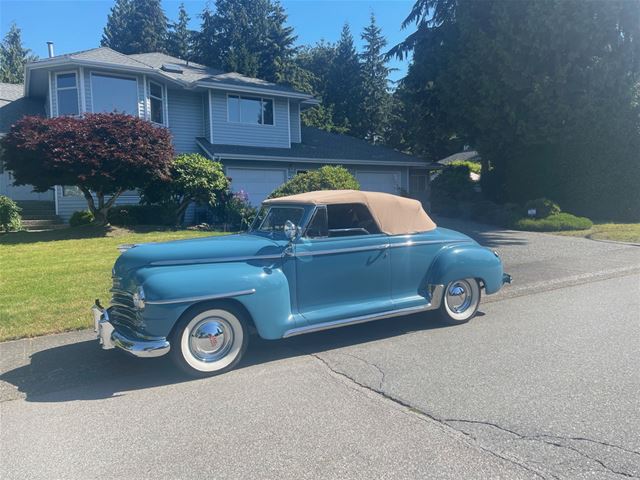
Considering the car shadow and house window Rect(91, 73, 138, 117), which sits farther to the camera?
house window Rect(91, 73, 138, 117)

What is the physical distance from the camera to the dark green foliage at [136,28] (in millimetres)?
47812

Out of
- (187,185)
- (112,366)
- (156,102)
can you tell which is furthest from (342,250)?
(156,102)

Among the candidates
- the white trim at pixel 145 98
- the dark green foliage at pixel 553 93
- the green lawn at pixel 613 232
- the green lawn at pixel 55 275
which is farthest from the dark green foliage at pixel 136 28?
the green lawn at pixel 613 232

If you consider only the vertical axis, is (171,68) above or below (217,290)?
above

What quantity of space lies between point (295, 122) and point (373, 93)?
19.7 m

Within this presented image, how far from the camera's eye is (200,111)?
2178 cm

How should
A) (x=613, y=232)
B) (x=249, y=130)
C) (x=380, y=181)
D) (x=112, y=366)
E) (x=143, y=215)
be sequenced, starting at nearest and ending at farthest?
(x=112, y=366) < (x=613, y=232) < (x=143, y=215) < (x=249, y=130) < (x=380, y=181)

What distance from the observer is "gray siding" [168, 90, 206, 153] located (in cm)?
2122

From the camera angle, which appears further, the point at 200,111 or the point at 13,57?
the point at 13,57

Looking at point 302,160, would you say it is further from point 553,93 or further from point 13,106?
point 13,106

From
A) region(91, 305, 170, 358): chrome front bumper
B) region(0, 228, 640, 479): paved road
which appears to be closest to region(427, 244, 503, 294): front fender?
region(0, 228, 640, 479): paved road

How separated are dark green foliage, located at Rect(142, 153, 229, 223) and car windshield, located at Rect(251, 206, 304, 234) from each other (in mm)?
10543

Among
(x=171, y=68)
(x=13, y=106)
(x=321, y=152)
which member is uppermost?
(x=171, y=68)

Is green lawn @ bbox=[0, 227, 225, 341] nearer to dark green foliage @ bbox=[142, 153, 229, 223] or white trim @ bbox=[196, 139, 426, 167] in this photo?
dark green foliage @ bbox=[142, 153, 229, 223]
